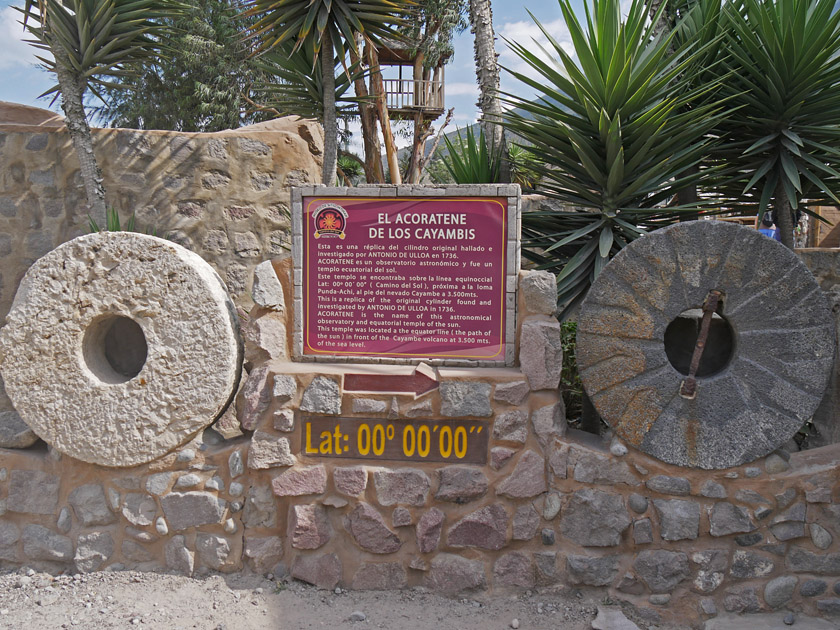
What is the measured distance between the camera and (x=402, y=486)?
3066 mm

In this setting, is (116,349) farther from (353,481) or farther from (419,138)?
(419,138)

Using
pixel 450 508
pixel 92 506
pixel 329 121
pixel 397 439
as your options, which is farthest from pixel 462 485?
pixel 329 121

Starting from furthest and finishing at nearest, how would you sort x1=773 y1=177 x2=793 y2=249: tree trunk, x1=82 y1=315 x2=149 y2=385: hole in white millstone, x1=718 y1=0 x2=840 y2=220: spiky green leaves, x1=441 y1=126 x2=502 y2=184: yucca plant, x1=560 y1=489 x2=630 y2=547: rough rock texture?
x1=441 y1=126 x2=502 y2=184: yucca plant < x1=773 y1=177 x2=793 y2=249: tree trunk < x1=718 y1=0 x2=840 y2=220: spiky green leaves < x1=82 y1=315 x2=149 y2=385: hole in white millstone < x1=560 y1=489 x2=630 y2=547: rough rock texture

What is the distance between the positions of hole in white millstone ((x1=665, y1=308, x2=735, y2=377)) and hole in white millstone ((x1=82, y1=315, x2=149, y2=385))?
272cm

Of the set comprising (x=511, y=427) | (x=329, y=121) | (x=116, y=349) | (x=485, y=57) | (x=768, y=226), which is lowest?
(x=511, y=427)

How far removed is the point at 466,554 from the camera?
3.05 m

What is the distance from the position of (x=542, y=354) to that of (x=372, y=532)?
1.18 m

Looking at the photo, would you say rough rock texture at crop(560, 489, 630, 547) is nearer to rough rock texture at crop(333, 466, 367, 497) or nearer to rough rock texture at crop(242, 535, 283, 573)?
rough rock texture at crop(333, 466, 367, 497)

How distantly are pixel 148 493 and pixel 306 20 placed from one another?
3.62 metres

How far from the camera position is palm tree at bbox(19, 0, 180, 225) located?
5379 millimetres

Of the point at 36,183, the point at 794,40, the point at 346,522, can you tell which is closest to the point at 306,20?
the point at 36,183

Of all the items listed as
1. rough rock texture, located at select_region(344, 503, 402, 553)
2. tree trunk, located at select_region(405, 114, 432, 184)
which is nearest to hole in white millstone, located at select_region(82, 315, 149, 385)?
rough rock texture, located at select_region(344, 503, 402, 553)

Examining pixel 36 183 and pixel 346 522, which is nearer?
pixel 346 522

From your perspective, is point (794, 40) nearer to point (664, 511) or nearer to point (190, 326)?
point (664, 511)
